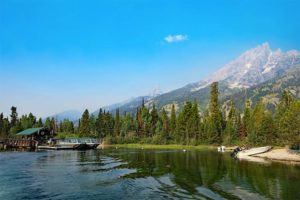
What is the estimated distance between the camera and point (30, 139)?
17325cm

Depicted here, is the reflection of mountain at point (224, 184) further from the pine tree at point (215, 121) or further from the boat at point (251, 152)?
the pine tree at point (215, 121)

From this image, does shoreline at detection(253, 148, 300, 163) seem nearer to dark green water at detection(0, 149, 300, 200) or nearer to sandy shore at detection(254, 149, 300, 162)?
sandy shore at detection(254, 149, 300, 162)

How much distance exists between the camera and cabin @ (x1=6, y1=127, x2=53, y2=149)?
167087 millimetres

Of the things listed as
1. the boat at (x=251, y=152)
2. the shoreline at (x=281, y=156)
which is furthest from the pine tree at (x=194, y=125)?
the shoreline at (x=281, y=156)

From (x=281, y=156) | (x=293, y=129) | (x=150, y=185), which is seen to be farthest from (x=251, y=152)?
(x=150, y=185)

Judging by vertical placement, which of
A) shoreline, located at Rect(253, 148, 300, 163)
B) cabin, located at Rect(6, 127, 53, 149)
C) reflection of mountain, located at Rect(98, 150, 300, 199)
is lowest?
reflection of mountain, located at Rect(98, 150, 300, 199)

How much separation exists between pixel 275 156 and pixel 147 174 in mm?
46272

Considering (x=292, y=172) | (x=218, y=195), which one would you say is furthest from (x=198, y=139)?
(x=218, y=195)

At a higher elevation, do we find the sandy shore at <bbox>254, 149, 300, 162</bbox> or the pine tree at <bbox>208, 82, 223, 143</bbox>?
the pine tree at <bbox>208, 82, 223, 143</bbox>

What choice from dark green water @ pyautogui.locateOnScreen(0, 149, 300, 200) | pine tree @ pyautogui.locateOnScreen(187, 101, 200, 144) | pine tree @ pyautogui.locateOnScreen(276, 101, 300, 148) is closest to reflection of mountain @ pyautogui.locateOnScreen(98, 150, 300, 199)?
dark green water @ pyautogui.locateOnScreen(0, 149, 300, 200)

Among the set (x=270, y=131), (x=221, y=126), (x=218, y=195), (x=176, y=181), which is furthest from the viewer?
(x=221, y=126)

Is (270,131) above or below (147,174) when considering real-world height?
above

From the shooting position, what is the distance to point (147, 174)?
56.3 metres

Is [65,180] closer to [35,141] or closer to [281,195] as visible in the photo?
[281,195]
